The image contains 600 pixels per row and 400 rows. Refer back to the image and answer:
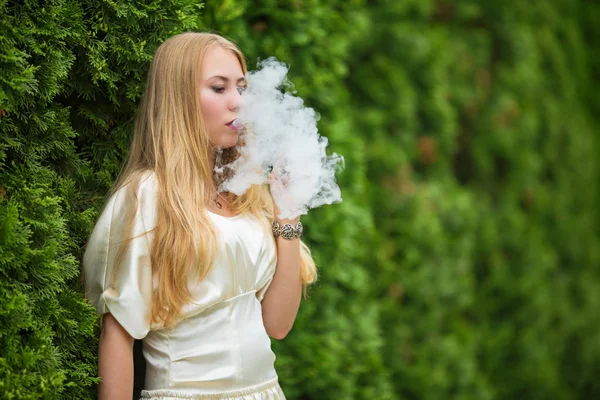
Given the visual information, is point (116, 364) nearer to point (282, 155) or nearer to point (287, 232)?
point (287, 232)

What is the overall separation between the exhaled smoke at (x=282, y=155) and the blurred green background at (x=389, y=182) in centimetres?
40

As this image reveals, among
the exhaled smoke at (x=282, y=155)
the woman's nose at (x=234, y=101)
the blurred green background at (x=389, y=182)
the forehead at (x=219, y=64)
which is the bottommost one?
the blurred green background at (x=389, y=182)

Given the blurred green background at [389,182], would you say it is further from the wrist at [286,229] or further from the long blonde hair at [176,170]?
the wrist at [286,229]

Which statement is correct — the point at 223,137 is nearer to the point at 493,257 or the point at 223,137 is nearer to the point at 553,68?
the point at 493,257

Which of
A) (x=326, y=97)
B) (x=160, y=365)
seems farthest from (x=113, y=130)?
(x=326, y=97)

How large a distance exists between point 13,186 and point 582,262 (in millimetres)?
5500

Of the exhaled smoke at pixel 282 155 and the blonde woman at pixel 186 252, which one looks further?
the exhaled smoke at pixel 282 155

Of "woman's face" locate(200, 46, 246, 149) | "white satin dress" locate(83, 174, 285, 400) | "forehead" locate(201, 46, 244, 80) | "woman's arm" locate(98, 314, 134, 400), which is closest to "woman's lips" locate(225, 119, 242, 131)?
"woman's face" locate(200, 46, 246, 149)

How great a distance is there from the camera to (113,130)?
238cm

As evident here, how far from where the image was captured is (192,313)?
200 cm

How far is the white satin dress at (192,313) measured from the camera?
76.4 inches

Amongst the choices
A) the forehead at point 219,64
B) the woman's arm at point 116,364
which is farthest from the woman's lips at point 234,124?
the woman's arm at point 116,364

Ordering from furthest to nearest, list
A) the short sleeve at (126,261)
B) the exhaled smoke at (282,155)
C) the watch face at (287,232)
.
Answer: the watch face at (287,232), the exhaled smoke at (282,155), the short sleeve at (126,261)

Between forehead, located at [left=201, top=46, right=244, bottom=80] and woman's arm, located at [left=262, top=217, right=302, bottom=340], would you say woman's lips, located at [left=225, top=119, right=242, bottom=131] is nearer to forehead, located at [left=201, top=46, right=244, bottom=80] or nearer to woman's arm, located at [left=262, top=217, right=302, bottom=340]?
forehead, located at [left=201, top=46, right=244, bottom=80]
